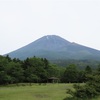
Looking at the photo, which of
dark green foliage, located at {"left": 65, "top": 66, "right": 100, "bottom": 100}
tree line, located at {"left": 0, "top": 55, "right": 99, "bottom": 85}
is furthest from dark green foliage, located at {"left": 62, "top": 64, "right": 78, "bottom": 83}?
dark green foliage, located at {"left": 65, "top": 66, "right": 100, "bottom": 100}

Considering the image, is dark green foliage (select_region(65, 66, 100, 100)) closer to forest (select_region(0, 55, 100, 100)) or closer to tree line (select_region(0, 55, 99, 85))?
forest (select_region(0, 55, 100, 100))

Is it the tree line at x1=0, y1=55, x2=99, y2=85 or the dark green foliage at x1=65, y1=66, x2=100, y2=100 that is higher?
the tree line at x1=0, y1=55, x2=99, y2=85

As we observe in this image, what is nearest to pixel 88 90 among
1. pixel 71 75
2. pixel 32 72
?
pixel 32 72

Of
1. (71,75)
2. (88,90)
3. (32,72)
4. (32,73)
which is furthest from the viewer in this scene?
(71,75)

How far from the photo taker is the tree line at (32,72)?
57222 mm

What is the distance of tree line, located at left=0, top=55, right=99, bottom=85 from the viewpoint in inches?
2253

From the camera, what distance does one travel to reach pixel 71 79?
65.8 m

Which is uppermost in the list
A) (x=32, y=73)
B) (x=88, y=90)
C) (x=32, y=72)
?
(x=32, y=72)

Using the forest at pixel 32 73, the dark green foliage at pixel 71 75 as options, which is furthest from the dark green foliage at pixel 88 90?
the dark green foliage at pixel 71 75

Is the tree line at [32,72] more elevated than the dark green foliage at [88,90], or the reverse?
the tree line at [32,72]

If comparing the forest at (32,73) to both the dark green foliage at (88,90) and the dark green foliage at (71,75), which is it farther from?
the dark green foliage at (88,90)

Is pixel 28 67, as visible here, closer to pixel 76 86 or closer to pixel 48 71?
pixel 48 71

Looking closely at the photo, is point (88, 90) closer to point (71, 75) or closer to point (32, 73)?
point (32, 73)

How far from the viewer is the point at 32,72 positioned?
6178 centimetres
